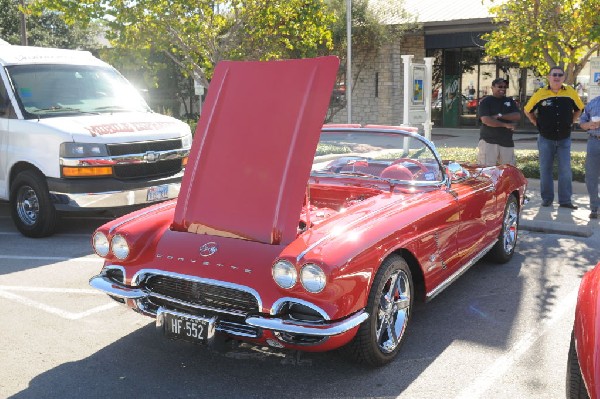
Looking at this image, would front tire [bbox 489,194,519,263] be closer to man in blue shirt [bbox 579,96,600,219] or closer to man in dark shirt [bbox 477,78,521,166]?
man in blue shirt [bbox 579,96,600,219]

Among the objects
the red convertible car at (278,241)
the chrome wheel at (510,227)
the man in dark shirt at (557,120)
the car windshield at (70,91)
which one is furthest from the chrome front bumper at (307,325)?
the man in dark shirt at (557,120)

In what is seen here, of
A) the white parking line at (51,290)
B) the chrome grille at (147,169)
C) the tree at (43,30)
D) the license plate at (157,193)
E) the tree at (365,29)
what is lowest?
the white parking line at (51,290)

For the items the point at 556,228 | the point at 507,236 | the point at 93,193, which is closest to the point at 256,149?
the point at 507,236

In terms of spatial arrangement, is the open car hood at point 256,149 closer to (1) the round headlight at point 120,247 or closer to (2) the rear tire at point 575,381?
(1) the round headlight at point 120,247

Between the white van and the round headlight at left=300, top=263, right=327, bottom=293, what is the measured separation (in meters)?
4.32

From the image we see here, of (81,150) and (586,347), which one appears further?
(81,150)

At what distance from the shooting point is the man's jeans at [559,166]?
27.4 ft

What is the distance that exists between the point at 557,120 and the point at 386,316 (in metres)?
5.46

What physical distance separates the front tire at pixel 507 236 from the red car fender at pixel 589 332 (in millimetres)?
2801

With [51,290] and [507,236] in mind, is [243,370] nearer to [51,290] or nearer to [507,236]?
[51,290]

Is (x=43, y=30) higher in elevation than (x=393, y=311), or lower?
higher

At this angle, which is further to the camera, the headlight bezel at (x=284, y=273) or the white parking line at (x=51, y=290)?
the white parking line at (x=51, y=290)

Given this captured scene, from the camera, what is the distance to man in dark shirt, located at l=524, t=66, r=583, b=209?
8.22 metres

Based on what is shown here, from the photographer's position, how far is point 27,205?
757cm
